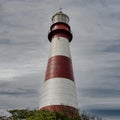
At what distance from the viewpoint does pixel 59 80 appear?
113 feet

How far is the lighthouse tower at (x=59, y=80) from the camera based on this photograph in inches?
1318

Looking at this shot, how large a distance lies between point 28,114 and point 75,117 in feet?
17.9

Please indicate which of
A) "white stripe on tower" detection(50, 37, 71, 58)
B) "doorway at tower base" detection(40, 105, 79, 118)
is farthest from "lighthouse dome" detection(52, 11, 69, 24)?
"doorway at tower base" detection(40, 105, 79, 118)

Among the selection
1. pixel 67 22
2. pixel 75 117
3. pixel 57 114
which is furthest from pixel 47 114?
pixel 67 22

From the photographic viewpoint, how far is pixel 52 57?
3688 centimetres

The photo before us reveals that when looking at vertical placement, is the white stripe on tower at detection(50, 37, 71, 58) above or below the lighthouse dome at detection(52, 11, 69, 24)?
below

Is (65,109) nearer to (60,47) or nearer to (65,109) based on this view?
(65,109)

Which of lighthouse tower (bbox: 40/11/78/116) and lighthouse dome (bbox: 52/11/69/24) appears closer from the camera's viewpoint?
lighthouse tower (bbox: 40/11/78/116)

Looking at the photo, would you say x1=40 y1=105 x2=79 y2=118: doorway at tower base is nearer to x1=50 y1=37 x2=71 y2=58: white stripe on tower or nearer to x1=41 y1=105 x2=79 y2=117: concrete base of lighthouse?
x1=41 y1=105 x2=79 y2=117: concrete base of lighthouse

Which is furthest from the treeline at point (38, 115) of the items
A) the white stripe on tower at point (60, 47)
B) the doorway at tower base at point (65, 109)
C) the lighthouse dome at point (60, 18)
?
the lighthouse dome at point (60, 18)

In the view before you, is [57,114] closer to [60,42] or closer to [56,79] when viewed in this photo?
[56,79]

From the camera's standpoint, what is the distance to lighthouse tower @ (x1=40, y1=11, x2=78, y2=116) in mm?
33469

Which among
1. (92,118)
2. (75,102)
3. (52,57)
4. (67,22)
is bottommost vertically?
(92,118)

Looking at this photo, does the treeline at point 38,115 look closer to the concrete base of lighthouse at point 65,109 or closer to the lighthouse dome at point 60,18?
the concrete base of lighthouse at point 65,109
